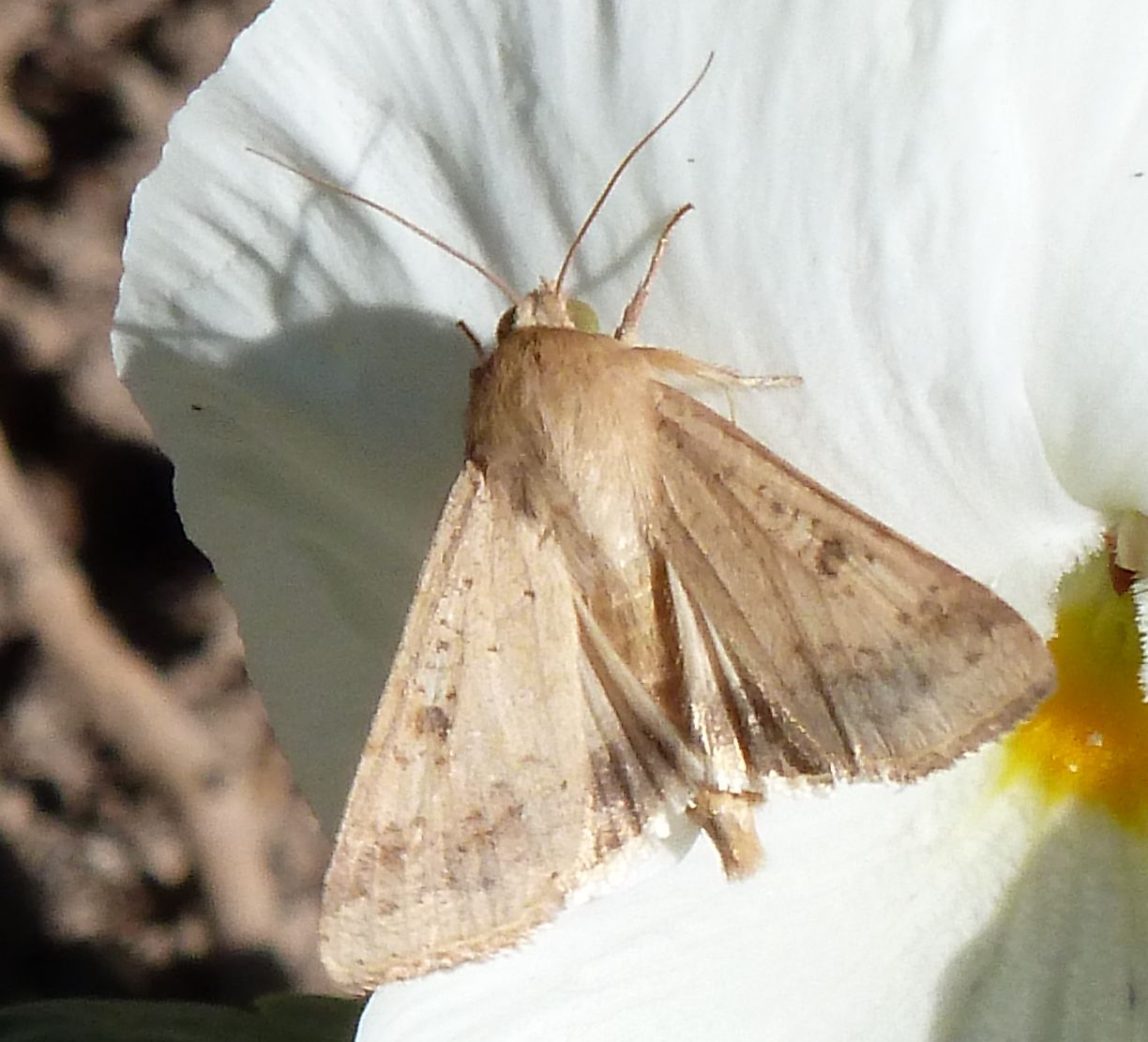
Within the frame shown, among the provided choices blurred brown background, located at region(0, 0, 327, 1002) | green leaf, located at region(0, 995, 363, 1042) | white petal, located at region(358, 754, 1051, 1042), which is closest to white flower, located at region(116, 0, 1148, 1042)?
white petal, located at region(358, 754, 1051, 1042)

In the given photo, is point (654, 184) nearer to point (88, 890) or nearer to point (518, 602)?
point (518, 602)

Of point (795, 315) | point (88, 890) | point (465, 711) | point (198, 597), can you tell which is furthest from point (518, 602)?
point (88, 890)

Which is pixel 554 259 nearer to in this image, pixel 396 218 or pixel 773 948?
pixel 396 218

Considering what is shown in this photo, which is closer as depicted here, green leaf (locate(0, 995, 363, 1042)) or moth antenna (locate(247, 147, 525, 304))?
moth antenna (locate(247, 147, 525, 304))

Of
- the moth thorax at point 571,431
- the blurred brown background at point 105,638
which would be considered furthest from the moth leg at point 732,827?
the blurred brown background at point 105,638

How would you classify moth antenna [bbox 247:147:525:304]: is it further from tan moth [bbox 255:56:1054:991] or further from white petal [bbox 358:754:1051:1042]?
Answer: white petal [bbox 358:754:1051:1042]

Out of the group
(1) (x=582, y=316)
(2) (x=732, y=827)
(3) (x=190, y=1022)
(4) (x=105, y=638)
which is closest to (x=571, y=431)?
(1) (x=582, y=316)

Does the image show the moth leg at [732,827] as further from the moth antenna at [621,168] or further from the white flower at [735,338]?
the moth antenna at [621,168]
